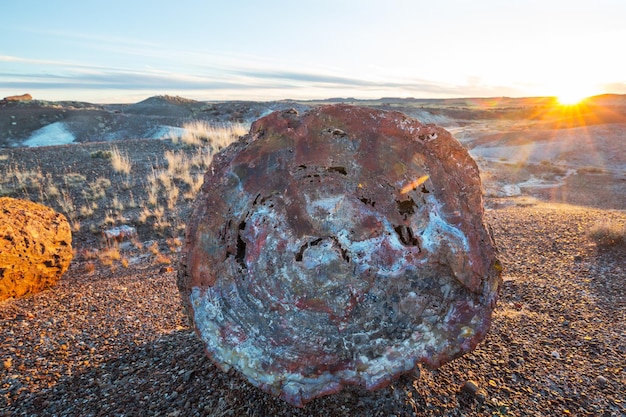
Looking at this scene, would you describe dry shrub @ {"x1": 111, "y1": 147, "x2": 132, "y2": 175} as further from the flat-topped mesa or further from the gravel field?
the flat-topped mesa

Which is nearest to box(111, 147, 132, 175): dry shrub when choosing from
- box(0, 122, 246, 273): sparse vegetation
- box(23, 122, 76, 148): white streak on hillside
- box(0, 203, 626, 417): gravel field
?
box(0, 122, 246, 273): sparse vegetation

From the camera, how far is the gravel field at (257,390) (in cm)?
214

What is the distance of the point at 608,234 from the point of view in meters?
4.71

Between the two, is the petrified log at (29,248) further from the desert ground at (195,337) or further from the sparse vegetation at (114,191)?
the sparse vegetation at (114,191)

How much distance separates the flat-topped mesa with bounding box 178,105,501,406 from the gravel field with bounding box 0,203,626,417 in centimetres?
36

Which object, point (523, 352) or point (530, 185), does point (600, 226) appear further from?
point (530, 185)

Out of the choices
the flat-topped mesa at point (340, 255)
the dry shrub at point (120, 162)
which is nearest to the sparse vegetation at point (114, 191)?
the dry shrub at point (120, 162)

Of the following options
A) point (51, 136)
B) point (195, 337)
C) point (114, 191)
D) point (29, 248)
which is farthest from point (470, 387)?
point (51, 136)

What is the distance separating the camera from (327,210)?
2367 mm

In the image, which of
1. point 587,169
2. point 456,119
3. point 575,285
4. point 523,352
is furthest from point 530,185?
point 456,119

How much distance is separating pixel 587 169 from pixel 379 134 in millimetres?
15650

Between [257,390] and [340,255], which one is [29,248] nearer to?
[257,390]

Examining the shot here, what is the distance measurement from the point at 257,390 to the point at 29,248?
3087mm

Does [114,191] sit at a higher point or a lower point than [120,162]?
lower
